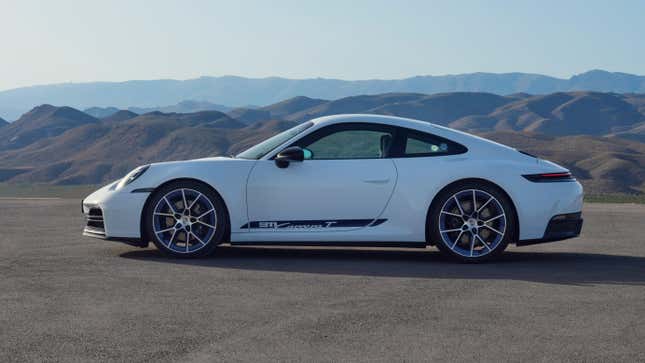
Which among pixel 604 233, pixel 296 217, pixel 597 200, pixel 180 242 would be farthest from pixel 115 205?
pixel 597 200

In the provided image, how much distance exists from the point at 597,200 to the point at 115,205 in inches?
566

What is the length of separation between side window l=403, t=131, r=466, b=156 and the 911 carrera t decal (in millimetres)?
734

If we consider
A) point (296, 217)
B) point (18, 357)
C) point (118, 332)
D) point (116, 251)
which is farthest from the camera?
point (116, 251)

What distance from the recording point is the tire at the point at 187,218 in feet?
27.3

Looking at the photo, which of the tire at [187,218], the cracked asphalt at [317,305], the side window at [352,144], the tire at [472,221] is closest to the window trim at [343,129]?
the side window at [352,144]

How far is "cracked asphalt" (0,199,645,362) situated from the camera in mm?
4738

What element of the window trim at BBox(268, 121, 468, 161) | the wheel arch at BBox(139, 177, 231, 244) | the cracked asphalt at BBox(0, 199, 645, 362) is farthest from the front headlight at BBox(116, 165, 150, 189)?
the window trim at BBox(268, 121, 468, 161)

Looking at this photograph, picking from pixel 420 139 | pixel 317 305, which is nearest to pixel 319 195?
pixel 420 139

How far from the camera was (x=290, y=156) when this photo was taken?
8.27 meters

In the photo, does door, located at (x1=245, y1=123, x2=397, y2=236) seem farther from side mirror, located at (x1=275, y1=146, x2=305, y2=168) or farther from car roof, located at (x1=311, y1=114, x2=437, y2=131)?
car roof, located at (x1=311, y1=114, x2=437, y2=131)

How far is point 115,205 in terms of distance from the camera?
27.8 feet

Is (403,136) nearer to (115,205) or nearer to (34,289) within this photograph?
(115,205)

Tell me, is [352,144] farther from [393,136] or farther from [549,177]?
[549,177]

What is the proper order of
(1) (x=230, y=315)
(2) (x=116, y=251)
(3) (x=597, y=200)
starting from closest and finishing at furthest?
(1) (x=230, y=315) < (2) (x=116, y=251) < (3) (x=597, y=200)
